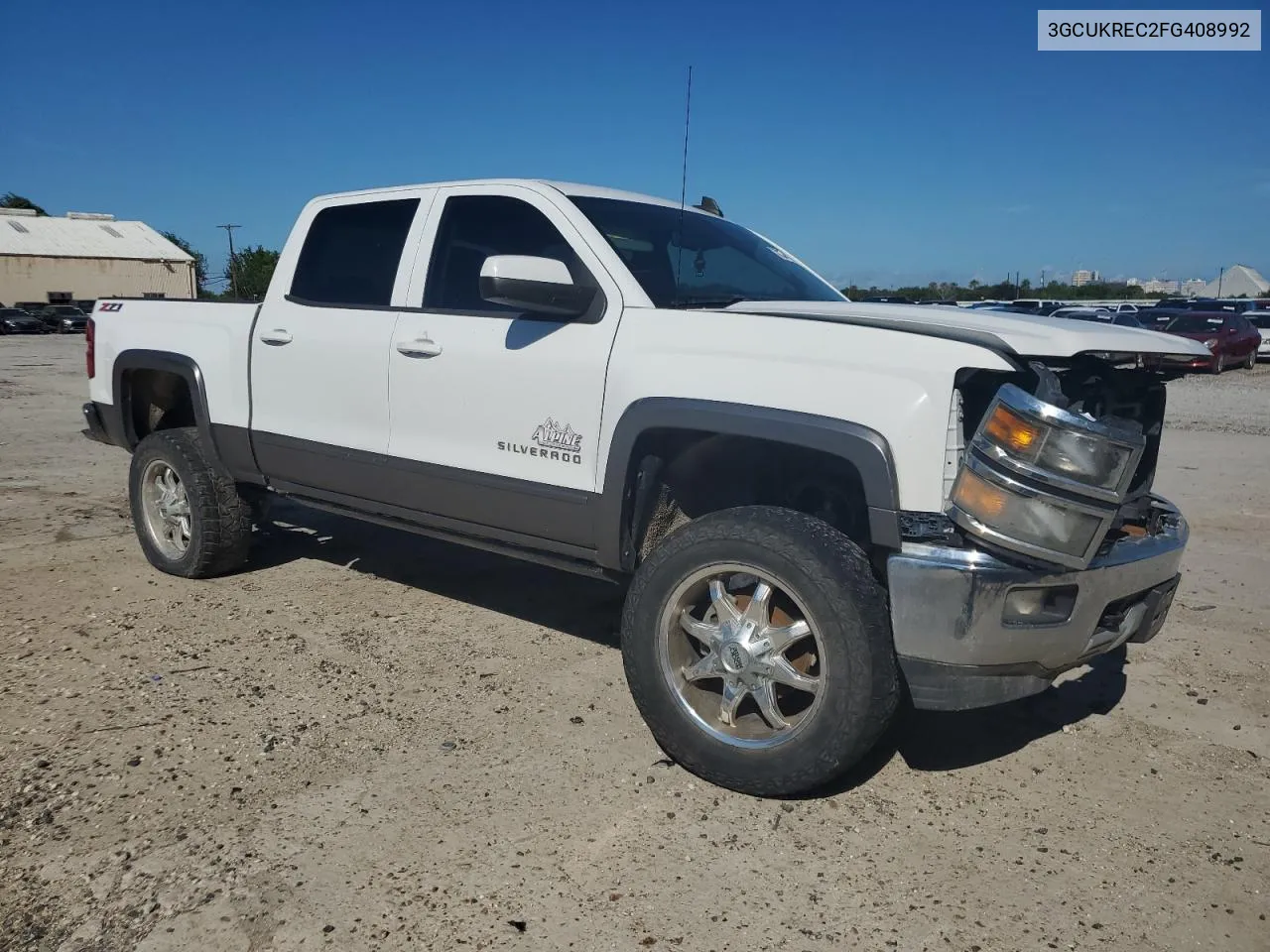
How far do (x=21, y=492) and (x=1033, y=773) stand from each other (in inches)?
301

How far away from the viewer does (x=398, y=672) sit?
4230mm

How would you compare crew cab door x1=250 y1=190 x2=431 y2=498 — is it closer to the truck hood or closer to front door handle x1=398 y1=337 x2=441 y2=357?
front door handle x1=398 y1=337 x2=441 y2=357

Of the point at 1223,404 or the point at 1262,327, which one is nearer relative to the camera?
the point at 1223,404

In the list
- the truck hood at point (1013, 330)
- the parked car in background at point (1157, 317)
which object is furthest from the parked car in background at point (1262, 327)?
the truck hood at point (1013, 330)

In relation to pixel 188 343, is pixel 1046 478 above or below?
below

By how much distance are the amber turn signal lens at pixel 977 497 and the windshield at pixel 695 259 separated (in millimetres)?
1354

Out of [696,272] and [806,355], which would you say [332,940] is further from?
[696,272]

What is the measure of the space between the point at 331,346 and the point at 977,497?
117 inches

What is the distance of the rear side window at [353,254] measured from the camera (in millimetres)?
4453

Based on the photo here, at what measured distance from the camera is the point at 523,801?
3174 mm

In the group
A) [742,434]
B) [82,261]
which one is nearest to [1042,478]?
[742,434]

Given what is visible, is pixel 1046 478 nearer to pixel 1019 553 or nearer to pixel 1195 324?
pixel 1019 553

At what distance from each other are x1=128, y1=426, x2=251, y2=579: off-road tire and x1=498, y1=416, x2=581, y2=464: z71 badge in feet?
7.45

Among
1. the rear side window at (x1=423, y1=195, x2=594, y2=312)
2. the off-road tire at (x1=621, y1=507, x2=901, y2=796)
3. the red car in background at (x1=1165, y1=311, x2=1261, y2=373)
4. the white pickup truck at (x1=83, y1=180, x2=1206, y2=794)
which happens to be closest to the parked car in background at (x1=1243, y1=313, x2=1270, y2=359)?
the red car in background at (x1=1165, y1=311, x2=1261, y2=373)
